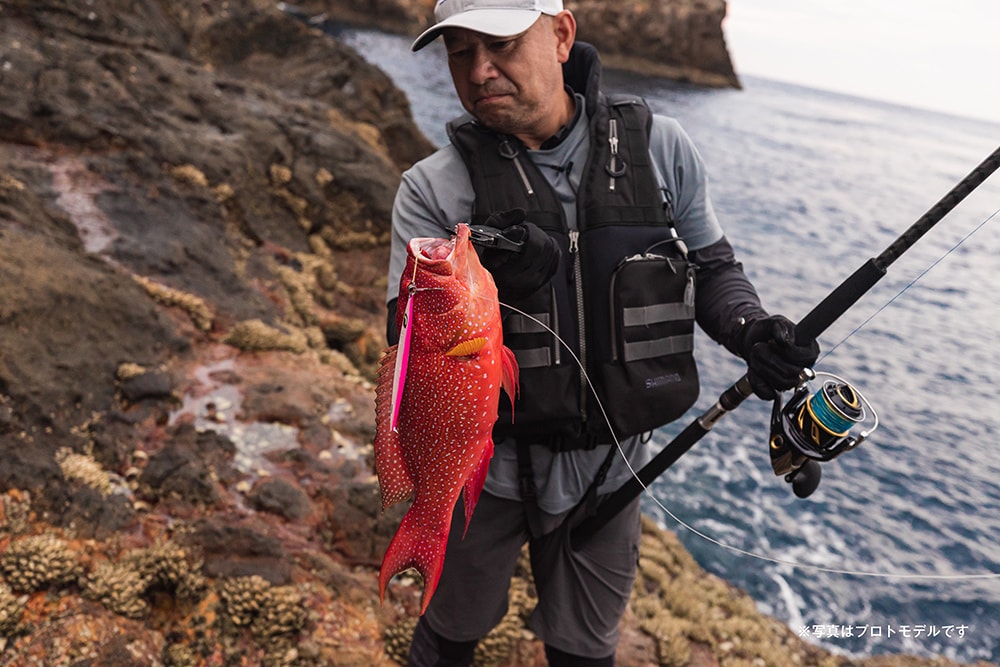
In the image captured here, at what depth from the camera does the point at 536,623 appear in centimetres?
338

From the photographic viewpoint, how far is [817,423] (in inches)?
99.9

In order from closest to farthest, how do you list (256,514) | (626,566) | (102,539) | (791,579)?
(626,566) < (102,539) < (256,514) < (791,579)

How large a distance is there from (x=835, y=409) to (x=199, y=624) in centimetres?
451

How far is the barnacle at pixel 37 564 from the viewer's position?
14.2ft

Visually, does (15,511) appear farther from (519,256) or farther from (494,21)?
(494,21)

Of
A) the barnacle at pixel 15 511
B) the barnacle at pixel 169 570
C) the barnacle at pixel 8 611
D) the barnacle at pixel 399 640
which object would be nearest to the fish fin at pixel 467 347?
the barnacle at pixel 399 640

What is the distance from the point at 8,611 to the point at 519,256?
424 cm

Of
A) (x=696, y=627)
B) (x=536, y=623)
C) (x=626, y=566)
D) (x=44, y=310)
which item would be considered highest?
(x=626, y=566)

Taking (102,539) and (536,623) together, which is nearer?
(536,623)

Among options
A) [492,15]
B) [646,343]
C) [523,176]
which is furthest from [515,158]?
[646,343]

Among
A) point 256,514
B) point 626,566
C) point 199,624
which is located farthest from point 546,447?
point 256,514

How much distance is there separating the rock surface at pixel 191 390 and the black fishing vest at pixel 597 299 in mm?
3126

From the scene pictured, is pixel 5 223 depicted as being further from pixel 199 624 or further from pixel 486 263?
pixel 486 263

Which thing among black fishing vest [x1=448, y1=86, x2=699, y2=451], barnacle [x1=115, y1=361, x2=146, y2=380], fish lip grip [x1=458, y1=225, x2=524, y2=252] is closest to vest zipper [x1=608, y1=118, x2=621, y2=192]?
black fishing vest [x1=448, y1=86, x2=699, y2=451]
